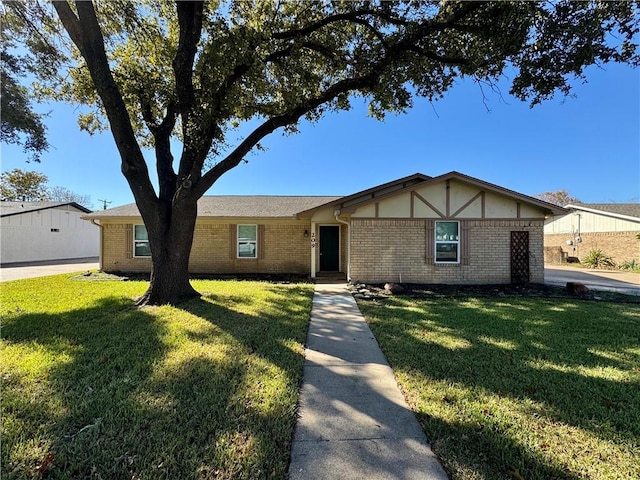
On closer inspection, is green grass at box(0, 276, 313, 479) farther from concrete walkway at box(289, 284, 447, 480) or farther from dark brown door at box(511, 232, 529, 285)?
dark brown door at box(511, 232, 529, 285)

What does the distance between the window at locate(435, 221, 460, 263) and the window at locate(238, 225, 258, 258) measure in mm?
7724

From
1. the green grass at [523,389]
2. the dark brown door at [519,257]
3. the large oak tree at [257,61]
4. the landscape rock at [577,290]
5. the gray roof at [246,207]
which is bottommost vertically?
the green grass at [523,389]

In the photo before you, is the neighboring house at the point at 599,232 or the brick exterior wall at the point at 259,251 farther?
the neighboring house at the point at 599,232

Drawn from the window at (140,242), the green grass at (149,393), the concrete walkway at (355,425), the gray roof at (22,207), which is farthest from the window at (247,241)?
the gray roof at (22,207)

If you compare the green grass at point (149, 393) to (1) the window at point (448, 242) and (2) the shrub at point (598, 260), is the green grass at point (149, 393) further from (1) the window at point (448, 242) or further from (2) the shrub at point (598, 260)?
(2) the shrub at point (598, 260)

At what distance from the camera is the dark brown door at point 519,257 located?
1062 cm

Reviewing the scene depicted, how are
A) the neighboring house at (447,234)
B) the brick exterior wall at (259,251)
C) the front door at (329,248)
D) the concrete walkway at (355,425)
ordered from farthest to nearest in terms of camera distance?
the front door at (329,248)
the brick exterior wall at (259,251)
the neighboring house at (447,234)
the concrete walkway at (355,425)

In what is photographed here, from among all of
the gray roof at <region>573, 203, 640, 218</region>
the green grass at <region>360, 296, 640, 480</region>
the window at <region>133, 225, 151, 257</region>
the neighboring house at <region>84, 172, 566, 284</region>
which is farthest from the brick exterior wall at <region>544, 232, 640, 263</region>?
the window at <region>133, 225, 151, 257</region>

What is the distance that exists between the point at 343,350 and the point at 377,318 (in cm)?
196

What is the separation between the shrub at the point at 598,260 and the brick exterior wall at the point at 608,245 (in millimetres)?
418

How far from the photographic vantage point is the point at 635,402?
312cm

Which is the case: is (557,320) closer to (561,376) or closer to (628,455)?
(561,376)

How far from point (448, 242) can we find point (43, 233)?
26.9 metres

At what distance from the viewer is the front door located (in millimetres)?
14078
